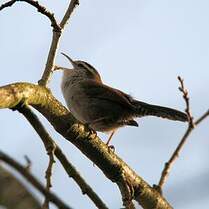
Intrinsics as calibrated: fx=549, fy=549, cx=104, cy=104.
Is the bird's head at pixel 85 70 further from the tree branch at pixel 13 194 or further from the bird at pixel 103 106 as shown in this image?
the tree branch at pixel 13 194

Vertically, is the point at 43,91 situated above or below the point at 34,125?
above

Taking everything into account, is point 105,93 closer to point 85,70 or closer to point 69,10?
point 85,70

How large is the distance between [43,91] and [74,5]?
0.99 m

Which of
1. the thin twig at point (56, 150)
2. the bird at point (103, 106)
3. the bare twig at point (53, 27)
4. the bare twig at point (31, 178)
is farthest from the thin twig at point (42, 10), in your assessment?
the bare twig at point (31, 178)

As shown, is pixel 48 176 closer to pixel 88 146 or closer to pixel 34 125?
pixel 34 125

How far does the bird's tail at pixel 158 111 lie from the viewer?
5.04 m

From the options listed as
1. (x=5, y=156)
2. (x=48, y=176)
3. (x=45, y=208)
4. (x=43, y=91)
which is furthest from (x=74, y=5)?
(x=5, y=156)

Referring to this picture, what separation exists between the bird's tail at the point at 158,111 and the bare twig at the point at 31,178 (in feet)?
11.7

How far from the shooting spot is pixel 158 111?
5.40 meters

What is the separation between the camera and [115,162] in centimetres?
373

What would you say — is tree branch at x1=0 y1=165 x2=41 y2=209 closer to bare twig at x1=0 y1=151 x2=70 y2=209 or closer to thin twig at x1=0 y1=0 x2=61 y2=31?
bare twig at x1=0 y1=151 x2=70 y2=209

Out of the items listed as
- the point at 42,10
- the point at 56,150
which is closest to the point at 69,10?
the point at 42,10

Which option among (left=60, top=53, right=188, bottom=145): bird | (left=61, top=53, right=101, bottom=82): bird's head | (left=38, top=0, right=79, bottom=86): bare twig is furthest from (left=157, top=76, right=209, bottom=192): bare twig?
(left=61, top=53, right=101, bottom=82): bird's head

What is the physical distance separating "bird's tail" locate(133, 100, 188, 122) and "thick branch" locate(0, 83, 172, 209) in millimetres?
1193
